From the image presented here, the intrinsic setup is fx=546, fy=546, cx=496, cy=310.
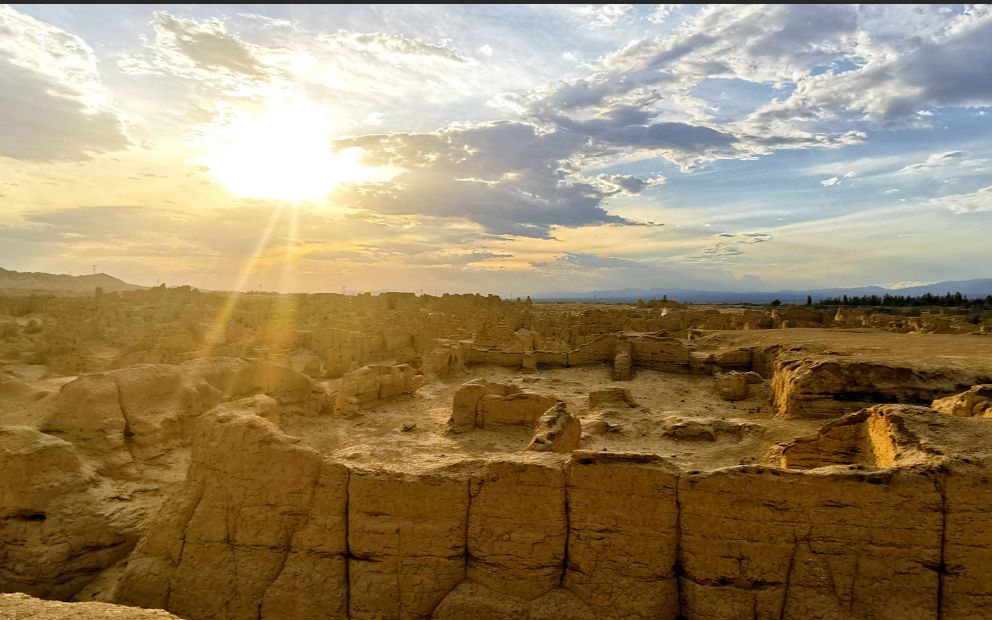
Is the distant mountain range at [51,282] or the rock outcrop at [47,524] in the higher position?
the distant mountain range at [51,282]

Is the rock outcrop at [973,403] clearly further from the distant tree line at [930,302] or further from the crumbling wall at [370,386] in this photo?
the distant tree line at [930,302]

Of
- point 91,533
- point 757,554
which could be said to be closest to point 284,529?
point 91,533

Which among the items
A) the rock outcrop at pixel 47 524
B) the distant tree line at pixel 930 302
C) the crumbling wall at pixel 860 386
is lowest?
the rock outcrop at pixel 47 524

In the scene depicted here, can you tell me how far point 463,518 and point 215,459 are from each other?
3.74 meters

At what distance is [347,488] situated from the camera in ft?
22.6

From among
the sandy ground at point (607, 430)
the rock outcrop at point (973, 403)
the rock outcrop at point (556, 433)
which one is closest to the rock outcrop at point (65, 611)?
the sandy ground at point (607, 430)

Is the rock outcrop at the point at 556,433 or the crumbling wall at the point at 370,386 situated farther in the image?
the crumbling wall at the point at 370,386

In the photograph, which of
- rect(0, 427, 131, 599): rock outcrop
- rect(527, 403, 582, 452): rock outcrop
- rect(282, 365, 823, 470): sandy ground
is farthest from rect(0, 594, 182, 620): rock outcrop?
rect(527, 403, 582, 452): rock outcrop

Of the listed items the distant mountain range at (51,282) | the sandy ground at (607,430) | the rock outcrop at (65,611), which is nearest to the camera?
the rock outcrop at (65,611)

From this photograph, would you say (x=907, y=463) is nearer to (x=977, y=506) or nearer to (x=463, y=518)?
(x=977, y=506)

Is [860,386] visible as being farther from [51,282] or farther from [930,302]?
[51,282]

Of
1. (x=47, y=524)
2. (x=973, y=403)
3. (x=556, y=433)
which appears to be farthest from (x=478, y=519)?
(x=973, y=403)

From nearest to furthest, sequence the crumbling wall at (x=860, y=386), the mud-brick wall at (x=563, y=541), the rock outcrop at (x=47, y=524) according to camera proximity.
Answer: the mud-brick wall at (x=563, y=541) < the rock outcrop at (x=47, y=524) < the crumbling wall at (x=860, y=386)

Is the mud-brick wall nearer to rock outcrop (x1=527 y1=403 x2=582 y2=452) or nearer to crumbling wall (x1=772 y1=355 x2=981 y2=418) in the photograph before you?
rock outcrop (x1=527 y1=403 x2=582 y2=452)
